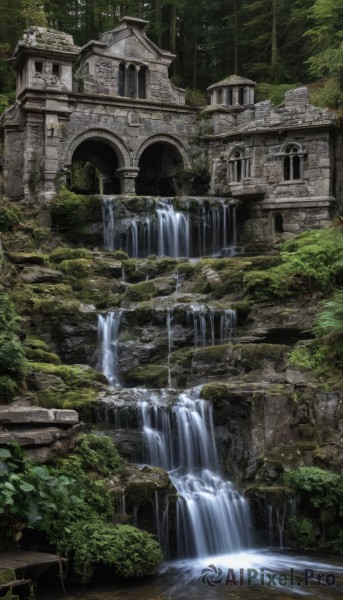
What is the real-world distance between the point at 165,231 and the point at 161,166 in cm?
736

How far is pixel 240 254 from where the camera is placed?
24828 mm

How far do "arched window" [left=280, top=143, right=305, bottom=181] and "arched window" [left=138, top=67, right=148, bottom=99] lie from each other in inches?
256

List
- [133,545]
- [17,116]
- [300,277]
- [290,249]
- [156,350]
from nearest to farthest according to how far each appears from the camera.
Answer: [133,545]
[156,350]
[300,277]
[290,249]
[17,116]

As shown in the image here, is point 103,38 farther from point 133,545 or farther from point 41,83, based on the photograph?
point 133,545

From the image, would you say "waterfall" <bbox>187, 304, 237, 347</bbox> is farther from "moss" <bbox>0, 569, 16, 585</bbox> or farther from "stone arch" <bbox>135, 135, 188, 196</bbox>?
"stone arch" <bbox>135, 135, 188, 196</bbox>

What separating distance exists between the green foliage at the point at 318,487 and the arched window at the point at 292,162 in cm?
1591

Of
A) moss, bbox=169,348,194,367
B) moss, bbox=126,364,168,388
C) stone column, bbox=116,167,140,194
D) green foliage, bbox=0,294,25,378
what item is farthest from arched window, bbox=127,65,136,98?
green foliage, bbox=0,294,25,378

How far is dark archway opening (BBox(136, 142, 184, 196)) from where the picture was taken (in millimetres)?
30275

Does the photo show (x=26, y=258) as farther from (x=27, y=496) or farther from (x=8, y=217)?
(x=27, y=496)

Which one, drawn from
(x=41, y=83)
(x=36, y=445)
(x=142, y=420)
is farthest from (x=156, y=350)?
(x=41, y=83)

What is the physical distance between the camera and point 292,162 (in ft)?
88.3

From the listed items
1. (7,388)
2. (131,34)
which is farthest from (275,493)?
(131,34)

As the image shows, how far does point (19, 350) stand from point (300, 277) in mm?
9009

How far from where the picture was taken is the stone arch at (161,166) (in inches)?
1159
